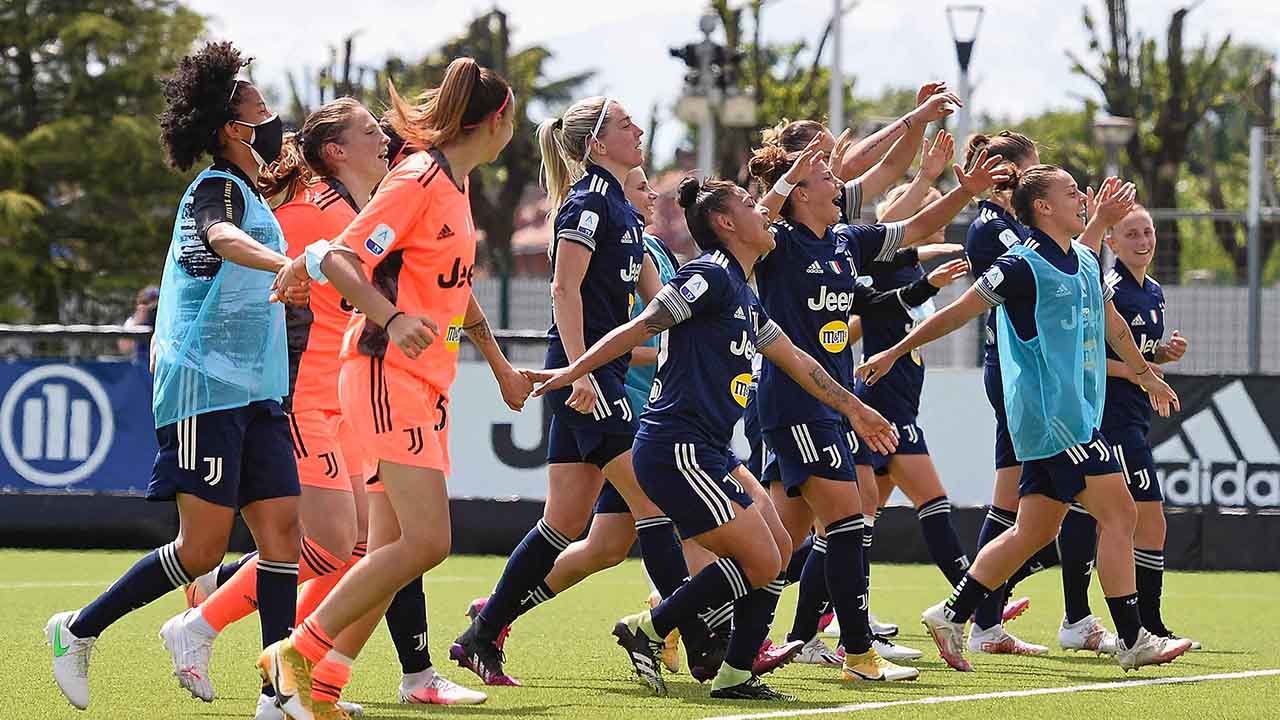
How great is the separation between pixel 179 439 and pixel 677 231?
48040mm

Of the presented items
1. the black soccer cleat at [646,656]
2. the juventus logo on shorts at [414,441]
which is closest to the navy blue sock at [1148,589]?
the black soccer cleat at [646,656]

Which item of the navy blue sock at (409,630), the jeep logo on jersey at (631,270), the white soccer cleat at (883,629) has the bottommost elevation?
the white soccer cleat at (883,629)

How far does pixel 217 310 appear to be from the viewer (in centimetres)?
631

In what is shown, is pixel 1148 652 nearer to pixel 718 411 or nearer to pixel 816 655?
pixel 816 655

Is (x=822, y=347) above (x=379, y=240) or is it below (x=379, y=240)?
below

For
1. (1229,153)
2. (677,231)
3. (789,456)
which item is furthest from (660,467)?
(1229,153)

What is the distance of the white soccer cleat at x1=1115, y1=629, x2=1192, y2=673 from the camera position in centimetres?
822

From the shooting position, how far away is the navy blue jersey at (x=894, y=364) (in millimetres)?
9424

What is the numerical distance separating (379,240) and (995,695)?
3.02 metres

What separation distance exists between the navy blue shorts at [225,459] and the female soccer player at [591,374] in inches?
58.7

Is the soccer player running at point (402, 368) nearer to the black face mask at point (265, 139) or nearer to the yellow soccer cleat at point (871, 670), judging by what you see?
the black face mask at point (265, 139)

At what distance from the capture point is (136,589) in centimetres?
651

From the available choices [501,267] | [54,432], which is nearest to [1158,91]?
[501,267]

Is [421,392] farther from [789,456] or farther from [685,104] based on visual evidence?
[685,104]
